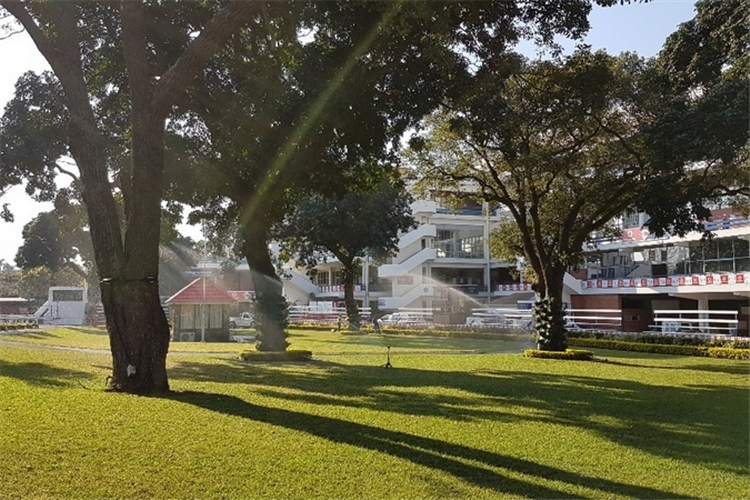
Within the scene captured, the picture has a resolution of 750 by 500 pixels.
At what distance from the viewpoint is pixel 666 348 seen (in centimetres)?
2434

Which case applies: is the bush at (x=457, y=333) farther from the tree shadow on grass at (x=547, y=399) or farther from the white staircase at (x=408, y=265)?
the tree shadow on grass at (x=547, y=399)

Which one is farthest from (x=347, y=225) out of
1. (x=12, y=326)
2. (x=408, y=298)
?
(x=408, y=298)

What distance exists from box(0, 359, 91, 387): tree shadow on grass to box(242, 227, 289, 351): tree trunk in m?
5.87

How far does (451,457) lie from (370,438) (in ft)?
3.69

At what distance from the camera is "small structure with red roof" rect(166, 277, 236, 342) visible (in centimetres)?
2983

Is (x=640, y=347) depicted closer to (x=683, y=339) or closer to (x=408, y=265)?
(x=683, y=339)

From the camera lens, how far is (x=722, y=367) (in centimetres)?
1838

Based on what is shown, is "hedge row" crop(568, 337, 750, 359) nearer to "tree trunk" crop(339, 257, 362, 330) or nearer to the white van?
"tree trunk" crop(339, 257, 362, 330)

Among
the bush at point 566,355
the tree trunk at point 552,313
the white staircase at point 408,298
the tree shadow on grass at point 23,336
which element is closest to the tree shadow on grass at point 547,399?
the bush at point 566,355

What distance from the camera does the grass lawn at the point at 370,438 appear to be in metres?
5.71

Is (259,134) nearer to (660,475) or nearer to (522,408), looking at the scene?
(522,408)

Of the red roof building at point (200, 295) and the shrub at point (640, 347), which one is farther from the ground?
the red roof building at point (200, 295)

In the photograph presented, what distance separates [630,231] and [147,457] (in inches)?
1595

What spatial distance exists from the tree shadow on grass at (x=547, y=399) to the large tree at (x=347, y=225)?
20.4 metres
